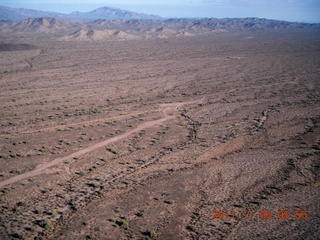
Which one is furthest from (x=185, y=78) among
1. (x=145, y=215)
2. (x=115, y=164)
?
(x=145, y=215)

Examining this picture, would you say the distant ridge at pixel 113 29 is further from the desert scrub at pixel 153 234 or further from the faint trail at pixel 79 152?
the desert scrub at pixel 153 234

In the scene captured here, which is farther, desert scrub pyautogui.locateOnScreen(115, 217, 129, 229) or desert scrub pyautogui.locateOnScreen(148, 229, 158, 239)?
desert scrub pyautogui.locateOnScreen(115, 217, 129, 229)

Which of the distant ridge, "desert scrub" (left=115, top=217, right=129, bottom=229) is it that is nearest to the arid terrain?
"desert scrub" (left=115, top=217, right=129, bottom=229)

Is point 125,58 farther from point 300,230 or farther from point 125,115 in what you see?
point 300,230

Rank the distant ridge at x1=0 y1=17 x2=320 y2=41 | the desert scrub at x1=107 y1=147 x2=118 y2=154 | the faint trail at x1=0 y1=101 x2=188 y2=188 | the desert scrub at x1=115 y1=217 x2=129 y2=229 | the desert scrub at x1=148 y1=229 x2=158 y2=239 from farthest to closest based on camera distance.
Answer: the distant ridge at x1=0 y1=17 x2=320 y2=41 < the desert scrub at x1=107 y1=147 x2=118 y2=154 < the faint trail at x1=0 y1=101 x2=188 y2=188 < the desert scrub at x1=115 y1=217 x2=129 y2=229 < the desert scrub at x1=148 y1=229 x2=158 y2=239

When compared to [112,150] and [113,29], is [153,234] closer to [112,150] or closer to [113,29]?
[112,150]

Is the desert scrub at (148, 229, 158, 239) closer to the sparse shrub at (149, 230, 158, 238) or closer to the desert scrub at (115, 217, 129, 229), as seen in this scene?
the sparse shrub at (149, 230, 158, 238)

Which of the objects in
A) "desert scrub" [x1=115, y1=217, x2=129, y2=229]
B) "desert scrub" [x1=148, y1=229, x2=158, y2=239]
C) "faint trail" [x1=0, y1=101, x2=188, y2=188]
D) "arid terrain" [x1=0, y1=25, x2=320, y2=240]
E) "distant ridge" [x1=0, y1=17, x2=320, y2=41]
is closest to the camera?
"desert scrub" [x1=148, y1=229, x2=158, y2=239]

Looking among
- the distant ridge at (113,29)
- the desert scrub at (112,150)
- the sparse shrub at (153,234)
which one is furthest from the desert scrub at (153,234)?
the distant ridge at (113,29)

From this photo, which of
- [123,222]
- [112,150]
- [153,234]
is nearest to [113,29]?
[112,150]
